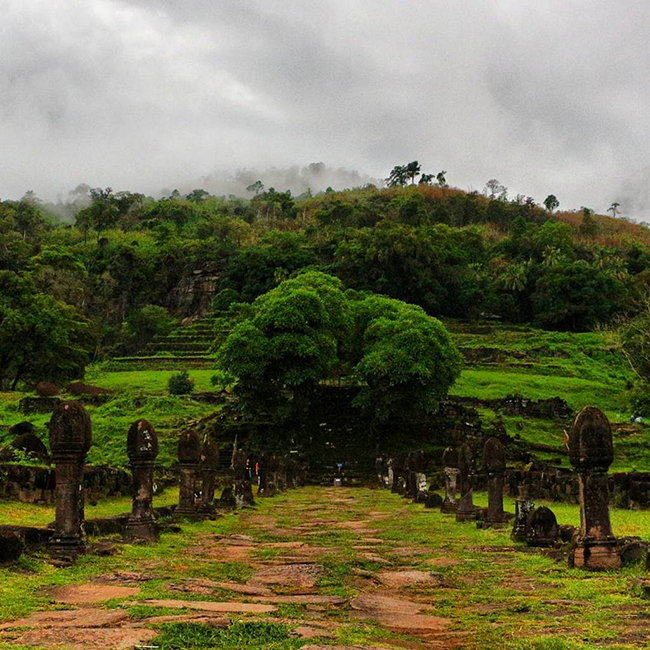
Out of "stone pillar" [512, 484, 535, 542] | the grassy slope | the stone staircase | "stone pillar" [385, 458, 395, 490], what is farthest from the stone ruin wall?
the stone staircase

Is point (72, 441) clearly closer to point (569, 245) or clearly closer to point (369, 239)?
point (369, 239)

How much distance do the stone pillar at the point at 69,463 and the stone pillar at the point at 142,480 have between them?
6.83 ft

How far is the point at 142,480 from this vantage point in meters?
13.2

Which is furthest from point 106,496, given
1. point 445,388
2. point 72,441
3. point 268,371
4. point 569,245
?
point 569,245

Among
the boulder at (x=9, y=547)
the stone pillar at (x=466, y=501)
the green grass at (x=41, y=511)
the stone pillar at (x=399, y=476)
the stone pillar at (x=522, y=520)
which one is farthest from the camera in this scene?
the stone pillar at (x=399, y=476)

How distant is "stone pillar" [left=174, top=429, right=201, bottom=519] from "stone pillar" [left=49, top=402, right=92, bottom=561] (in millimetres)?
5569

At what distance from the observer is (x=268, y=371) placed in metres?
41.8

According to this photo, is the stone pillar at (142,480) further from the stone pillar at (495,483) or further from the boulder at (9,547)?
the stone pillar at (495,483)

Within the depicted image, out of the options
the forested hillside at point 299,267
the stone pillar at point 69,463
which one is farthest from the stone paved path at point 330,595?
the forested hillside at point 299,267

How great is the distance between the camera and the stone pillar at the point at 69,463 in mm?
10523

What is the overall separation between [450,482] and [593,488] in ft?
34.7

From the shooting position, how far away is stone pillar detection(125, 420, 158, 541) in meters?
12.9

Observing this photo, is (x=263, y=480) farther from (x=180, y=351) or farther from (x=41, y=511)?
(x=180, y=351)

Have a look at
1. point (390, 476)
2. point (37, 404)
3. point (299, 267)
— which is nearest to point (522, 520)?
point (390, 476)
